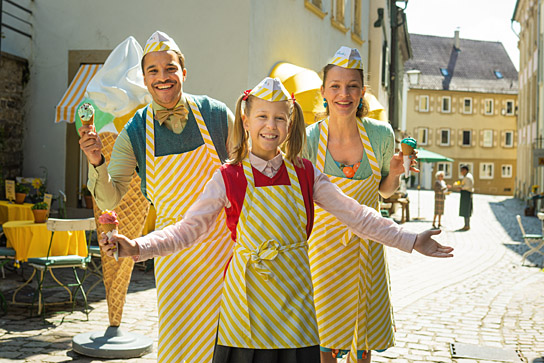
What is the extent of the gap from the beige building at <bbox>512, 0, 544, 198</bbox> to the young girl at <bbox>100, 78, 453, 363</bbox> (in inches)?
959

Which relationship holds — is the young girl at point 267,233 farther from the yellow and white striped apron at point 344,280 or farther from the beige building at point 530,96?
the beige building at point 530,96

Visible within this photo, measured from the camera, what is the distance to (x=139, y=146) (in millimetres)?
3812

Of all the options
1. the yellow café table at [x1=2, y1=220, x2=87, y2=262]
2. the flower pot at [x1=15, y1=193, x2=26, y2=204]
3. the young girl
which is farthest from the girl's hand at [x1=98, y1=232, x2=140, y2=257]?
the flower pot at [x1=15, y1=193, x2=26, y2=204]

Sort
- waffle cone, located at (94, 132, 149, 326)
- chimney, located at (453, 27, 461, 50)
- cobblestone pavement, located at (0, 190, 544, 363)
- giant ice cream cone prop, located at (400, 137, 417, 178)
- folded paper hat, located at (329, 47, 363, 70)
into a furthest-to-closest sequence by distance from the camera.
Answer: chimney, located at (453, 27, 461, 50)
cobblestone pavement, located at (0, 190, 544, 363)
waffle cone, located at (94, 132, 149, 326)
folded paper hat, located at (329, 47, 363, 70)
giant ice cream cone prop, located at (400, 137, 417, 178)

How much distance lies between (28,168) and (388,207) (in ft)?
41.9

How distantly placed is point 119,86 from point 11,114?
7907mm

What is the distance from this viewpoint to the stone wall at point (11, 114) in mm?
12727

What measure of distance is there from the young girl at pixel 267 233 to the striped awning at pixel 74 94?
27.8 feet

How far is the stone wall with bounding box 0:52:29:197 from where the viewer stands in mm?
12727

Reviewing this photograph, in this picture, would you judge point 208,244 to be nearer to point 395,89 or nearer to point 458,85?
point 395,89

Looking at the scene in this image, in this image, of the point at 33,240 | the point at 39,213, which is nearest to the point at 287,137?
the point at 33,240

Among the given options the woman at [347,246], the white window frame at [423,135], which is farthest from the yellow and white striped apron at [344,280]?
the white window frame at [423,135]

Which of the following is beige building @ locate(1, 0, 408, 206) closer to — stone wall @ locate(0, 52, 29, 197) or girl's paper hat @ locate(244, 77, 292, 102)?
stone wall @ locate(0, 52, 29, 197)

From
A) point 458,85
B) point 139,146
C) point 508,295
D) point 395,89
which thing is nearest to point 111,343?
point 139,146
